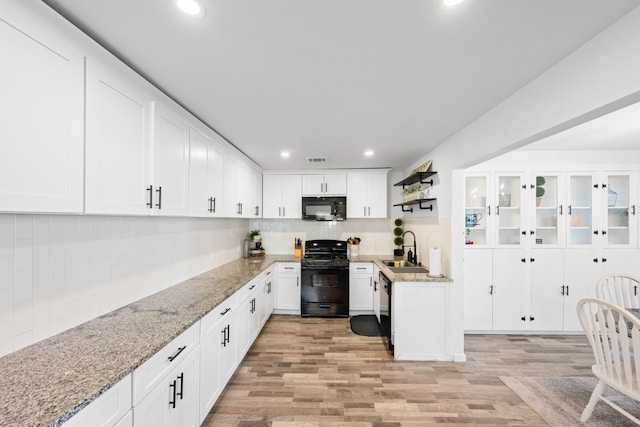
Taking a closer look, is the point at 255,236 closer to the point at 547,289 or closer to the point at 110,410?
the point at 110,410

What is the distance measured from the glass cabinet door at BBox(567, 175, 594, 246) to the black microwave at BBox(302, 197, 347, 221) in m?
3.05

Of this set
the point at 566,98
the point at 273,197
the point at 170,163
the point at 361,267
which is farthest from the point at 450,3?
the point at 273,197

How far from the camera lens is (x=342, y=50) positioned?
1.39 m

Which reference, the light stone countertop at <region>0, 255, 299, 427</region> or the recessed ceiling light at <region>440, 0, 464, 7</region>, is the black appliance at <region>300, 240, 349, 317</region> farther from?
the recessed ceiling light at <region>440, 0, 464, 7</region>

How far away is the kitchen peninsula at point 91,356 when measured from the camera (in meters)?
0.89

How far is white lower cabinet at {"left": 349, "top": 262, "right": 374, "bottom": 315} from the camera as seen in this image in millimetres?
4227

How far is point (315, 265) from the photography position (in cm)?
415

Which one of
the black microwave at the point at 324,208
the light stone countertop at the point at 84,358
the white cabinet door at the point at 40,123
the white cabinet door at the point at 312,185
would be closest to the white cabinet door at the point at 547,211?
the black microwave at the point at 324,208

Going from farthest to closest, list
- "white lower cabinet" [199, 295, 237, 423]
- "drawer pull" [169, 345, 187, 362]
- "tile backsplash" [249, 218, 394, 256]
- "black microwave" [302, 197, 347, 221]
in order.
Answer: "tile backsplash" [249, 218, 394, 256]
"black microwave" [302, 197, 347, 221]
"white lower cabinet" [199, 295, 237, 423]
"drawer pull" [169, 345, 187, 362]

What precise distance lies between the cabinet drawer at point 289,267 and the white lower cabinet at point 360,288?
0.85 meters

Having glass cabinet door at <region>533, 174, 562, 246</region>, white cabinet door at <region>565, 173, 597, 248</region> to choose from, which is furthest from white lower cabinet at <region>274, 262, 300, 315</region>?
white cabinet door at <region>565, 173, 597, 248</region>

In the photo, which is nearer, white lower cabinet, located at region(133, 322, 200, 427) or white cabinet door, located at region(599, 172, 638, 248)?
white lower cabinet, located at region(133, 322, 200, 427)

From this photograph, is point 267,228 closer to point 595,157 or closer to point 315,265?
point 315,265

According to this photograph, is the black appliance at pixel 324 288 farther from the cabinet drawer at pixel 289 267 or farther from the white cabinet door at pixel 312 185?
the white cabinet door at pixel 312 185
